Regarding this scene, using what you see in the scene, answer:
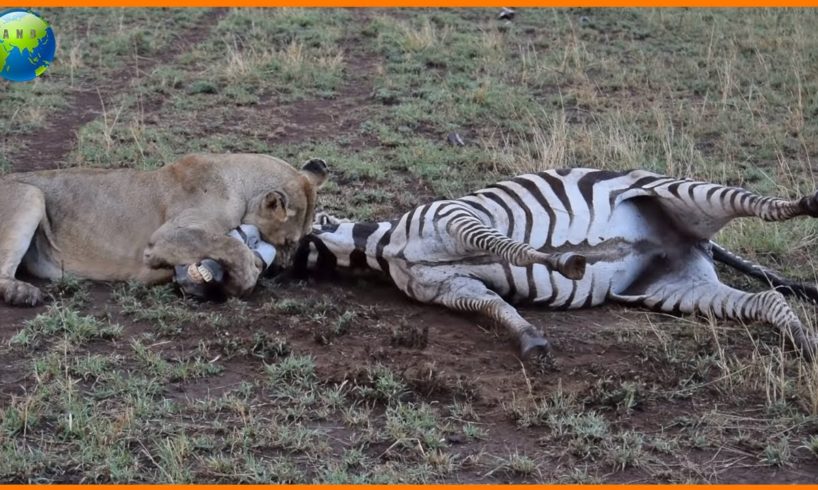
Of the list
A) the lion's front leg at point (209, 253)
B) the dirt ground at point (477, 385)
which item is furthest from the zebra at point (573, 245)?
the lion's front leg at point (209, 253)

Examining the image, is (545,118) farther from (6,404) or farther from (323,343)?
(6,404)

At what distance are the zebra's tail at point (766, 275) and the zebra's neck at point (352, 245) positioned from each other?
1.97 meters

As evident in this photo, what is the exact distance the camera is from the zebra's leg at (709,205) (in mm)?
5984

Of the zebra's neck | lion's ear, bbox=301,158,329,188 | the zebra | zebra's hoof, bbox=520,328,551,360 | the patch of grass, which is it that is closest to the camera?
zebra's hoof, bbox=520,328,551,360

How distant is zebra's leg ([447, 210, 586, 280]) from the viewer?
5254mm

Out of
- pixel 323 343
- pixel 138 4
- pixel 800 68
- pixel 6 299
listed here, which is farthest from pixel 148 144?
pixel 800 68

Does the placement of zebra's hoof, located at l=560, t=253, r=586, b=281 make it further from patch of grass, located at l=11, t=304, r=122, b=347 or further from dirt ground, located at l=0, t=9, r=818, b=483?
patch of grass, located at l=11, t=304, r=122, b=347

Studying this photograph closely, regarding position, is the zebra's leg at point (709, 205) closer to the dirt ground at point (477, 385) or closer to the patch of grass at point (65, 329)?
the dirt ground at point (477, 385)

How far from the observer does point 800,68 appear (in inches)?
445

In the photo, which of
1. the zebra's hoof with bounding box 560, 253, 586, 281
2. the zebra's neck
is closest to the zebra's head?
the zebra's neck

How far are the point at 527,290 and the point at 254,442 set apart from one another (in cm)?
220

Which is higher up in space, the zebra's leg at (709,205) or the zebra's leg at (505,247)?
the zebra's leg at (709,205)

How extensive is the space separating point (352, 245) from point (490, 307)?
110cm

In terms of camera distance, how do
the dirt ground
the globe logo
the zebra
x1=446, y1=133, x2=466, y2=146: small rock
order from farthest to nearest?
1. x1=446, y1=133, x2=466, y2=146: small rock
2. the globe logo
3. the zebra
4. the dirt ground
